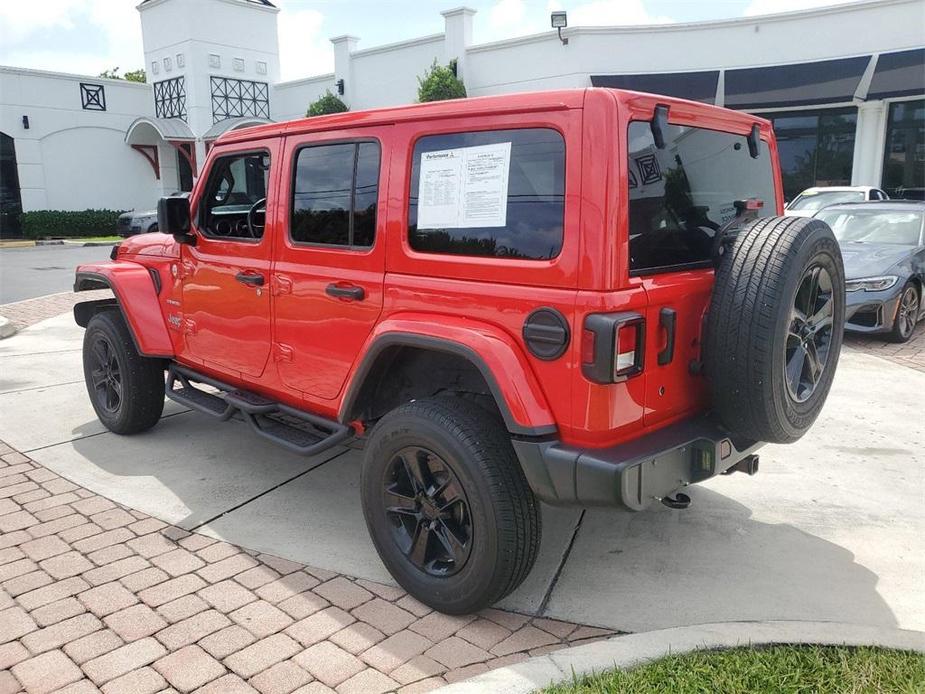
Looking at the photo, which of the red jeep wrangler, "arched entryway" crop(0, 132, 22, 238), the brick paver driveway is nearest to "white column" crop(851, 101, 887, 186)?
the red jeep wrangler

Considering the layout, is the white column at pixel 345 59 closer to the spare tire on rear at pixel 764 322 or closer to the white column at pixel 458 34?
the white column at pixel 458 34

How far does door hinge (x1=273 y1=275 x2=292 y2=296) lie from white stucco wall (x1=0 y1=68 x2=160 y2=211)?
1065 inches

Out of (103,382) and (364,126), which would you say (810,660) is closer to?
(364,126)

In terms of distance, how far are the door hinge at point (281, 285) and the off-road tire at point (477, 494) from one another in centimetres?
98

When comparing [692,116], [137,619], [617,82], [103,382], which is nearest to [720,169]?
[692,116]

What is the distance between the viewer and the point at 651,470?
8.91 feet

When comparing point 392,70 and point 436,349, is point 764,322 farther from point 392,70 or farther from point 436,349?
point 392,70

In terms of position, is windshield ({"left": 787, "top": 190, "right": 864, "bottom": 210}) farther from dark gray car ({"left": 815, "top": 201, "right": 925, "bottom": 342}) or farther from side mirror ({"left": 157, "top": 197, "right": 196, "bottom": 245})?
side mirror ({"left": 157, "top": 197, "right": 196, "bottom": 245})

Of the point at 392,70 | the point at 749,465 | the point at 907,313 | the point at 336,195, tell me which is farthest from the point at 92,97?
the point at 749,465

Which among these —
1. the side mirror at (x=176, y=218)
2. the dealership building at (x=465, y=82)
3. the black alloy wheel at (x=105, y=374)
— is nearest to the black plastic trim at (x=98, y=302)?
the black alloy wheel at (x=105, y=374)

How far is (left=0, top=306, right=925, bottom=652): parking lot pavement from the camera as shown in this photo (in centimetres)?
321

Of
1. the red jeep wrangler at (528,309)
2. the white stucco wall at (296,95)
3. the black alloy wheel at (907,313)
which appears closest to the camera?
the red jeep wrangler at (528,309)

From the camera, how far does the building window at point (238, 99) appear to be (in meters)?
27.7

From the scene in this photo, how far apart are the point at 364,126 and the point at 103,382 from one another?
3.09m
